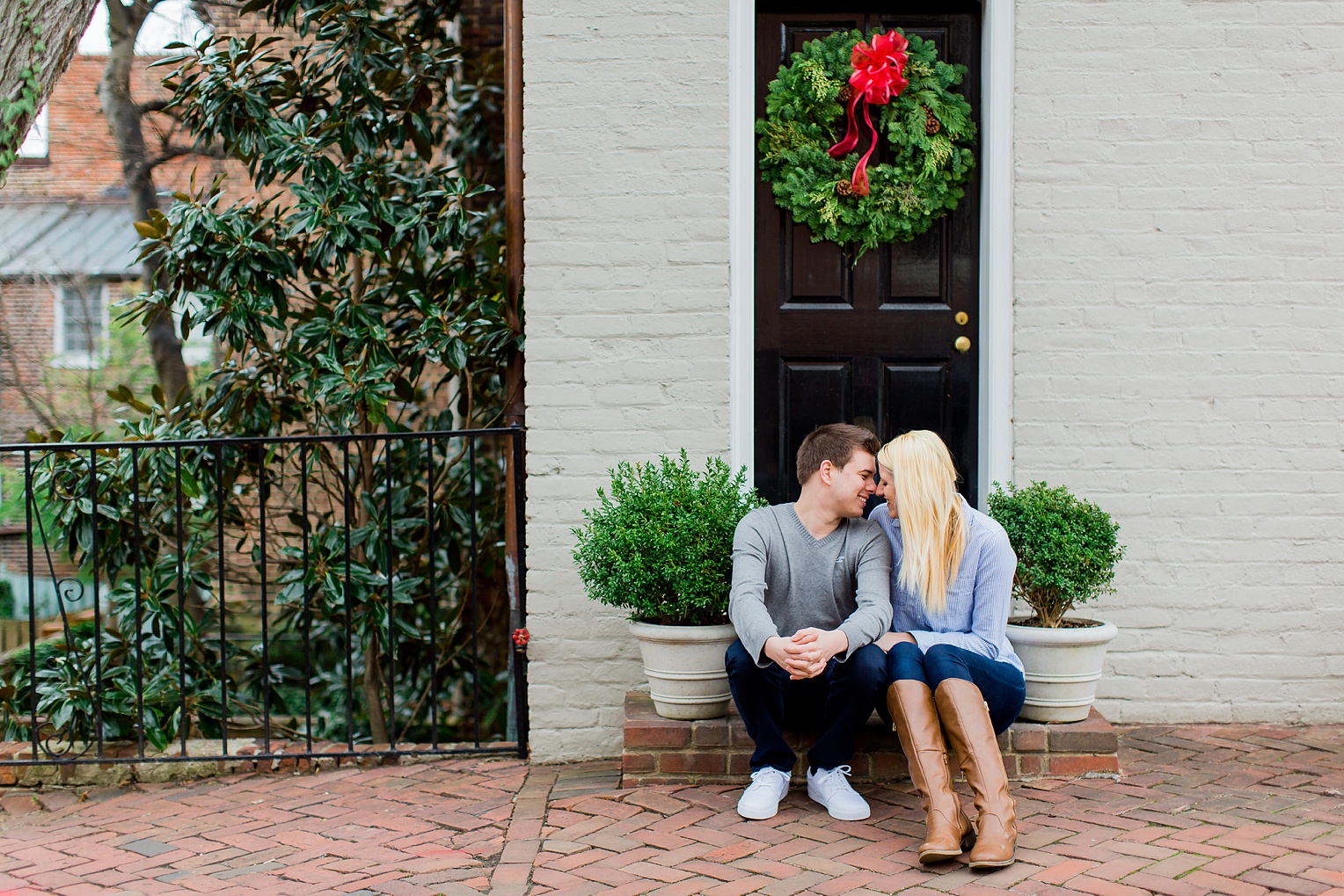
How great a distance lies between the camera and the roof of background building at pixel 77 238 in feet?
43.2

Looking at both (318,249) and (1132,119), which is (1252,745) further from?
(318,249)

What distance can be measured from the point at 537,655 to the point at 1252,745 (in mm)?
2627

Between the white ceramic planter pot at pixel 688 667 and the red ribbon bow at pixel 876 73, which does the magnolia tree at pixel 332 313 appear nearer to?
the white ceramic planter pot at pixel 688 667

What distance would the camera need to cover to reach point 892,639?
126 inches

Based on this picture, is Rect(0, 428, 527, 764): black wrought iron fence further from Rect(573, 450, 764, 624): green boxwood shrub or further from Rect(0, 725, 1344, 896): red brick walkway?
Rect(573, 450, 764, 624): green boxwood shrub

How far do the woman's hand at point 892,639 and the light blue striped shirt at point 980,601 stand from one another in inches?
1.1

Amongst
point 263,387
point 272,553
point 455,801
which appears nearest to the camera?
point 455,801

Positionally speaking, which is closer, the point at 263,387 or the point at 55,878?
the point at 55,878

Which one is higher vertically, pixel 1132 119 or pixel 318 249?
pixel 1132 119

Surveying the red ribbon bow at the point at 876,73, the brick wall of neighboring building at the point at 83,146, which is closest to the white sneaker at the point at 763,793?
the red ribbon bow at the point at 876,73

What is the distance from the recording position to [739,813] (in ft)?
10.6

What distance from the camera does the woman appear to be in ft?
9.66

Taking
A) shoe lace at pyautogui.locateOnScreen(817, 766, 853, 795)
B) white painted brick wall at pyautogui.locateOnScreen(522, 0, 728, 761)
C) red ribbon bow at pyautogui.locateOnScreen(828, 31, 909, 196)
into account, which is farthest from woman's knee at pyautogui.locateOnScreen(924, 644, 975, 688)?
red ribbon bow at pyautogui.locateOnScreen(828, 31, 909, 196)

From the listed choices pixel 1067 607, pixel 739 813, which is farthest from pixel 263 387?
pixel 1067 607
